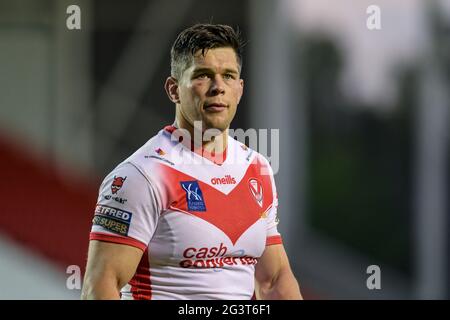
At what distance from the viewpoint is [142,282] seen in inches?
149

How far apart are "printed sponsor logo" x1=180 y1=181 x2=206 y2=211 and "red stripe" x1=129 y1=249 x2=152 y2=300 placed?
25cm

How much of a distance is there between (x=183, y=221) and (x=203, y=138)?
0.37m

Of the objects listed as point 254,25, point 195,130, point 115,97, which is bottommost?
point 195,130

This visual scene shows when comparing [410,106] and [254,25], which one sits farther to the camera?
[410,106]

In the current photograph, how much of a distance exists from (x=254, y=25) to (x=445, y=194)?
10.6 feet

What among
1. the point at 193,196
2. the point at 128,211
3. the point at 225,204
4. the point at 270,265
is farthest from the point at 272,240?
the point at 128,211

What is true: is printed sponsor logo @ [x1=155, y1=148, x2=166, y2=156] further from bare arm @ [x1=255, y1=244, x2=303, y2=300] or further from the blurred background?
the blurred background

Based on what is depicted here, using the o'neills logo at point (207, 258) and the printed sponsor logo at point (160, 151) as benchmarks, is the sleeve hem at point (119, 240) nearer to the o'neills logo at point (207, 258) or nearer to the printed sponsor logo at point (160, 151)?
the o'neills logo at point (207, 258)

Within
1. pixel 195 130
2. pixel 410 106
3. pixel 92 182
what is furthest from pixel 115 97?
pixel 195 130

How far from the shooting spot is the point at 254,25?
1162cm

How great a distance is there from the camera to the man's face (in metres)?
3.78

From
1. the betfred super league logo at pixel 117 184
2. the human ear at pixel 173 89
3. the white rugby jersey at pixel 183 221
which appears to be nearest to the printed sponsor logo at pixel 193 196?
the white rugby jersey at pixel 183 221

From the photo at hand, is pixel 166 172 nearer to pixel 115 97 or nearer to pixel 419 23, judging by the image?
pixel 115 97

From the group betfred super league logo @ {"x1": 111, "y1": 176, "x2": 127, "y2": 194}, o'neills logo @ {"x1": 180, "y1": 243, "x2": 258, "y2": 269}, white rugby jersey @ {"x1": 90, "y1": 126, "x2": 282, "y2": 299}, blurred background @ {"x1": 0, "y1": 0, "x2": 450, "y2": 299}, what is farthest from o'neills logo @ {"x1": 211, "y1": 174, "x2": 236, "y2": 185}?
blurred background @ {"x1": 0, "y1": 0, "x2": 450, "y2": 299}
